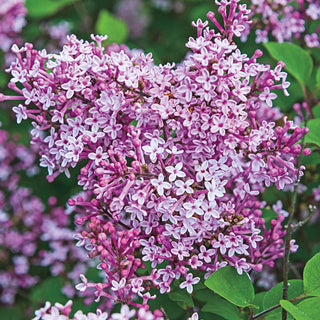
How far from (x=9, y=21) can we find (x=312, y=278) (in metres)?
2.82

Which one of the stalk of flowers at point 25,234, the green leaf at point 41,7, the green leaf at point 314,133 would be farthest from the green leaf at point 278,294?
the green leaf at point 41,7

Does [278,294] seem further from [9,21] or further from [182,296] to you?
[9,21]

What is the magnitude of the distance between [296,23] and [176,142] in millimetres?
1333

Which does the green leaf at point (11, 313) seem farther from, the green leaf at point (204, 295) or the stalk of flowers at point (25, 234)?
the green leaf at point (204, 295)

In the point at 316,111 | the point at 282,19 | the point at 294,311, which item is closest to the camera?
the point at 294,311

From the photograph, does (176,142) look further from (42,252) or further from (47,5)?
(47,5)

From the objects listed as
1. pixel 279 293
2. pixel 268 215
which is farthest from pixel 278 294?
pixel 268 215

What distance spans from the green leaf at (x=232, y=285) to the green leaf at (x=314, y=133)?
65cm

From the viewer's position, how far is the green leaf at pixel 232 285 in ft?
5.56

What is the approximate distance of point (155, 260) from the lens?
5.89 ft

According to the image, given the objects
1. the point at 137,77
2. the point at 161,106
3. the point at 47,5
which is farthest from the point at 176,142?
the point at 47,5

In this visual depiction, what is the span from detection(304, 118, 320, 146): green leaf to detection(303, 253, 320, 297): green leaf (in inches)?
21.4

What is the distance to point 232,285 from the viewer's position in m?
1.76

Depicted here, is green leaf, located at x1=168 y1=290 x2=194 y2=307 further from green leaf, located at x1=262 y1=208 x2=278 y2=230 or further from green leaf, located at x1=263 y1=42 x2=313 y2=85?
green leaf, located at x1=263 y1=42 x2=313 y2=85
